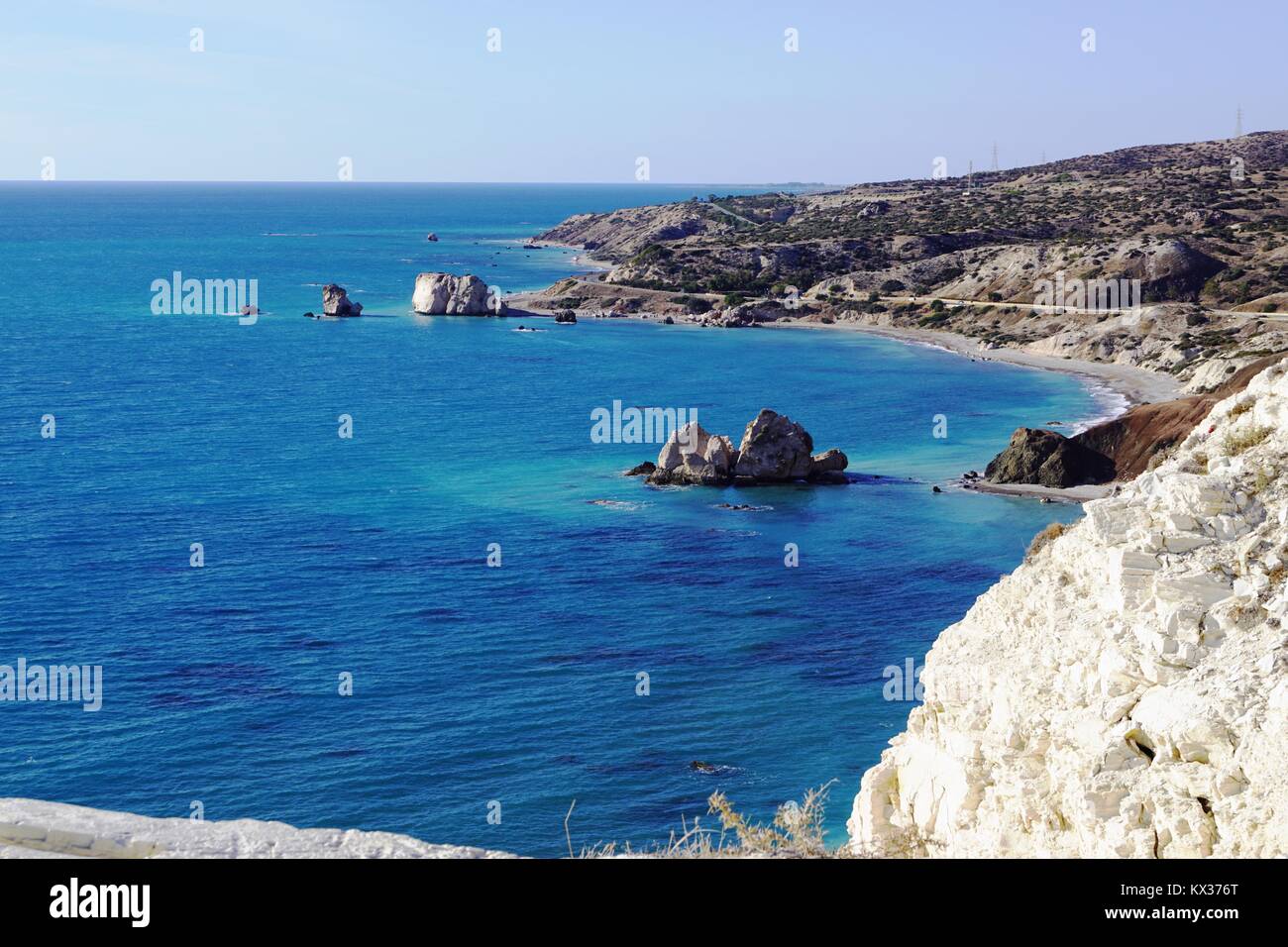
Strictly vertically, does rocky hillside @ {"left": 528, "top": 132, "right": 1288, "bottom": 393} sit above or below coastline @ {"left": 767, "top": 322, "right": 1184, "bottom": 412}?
above

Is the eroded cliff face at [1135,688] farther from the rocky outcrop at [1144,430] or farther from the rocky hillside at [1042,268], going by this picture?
the rocky hillside at [1042,268]

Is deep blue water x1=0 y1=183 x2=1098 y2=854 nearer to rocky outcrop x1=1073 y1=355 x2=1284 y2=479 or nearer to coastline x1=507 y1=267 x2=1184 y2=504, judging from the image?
coastline x1=507 y1=267 x2=1184 y2=504

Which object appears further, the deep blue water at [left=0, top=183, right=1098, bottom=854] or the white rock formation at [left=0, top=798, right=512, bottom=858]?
the deep blue water at [left=0, top=183, right=1098, bottom=854]

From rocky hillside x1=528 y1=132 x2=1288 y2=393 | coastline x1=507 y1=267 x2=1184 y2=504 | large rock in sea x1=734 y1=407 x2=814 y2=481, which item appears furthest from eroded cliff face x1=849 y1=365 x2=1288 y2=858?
rocky hillside x1=528 y1=132 x2=1288 y2=393

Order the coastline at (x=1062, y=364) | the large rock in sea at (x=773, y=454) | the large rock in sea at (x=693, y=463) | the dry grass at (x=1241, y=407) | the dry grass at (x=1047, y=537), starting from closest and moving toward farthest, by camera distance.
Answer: the dry grass at (x=1241, y=407), the dry grass at (x=1047, y=537), the large rock in sea at (x=693, y=463), the large rock in sea at (x=773, y=454), the coastline at (x=1062, y=364)

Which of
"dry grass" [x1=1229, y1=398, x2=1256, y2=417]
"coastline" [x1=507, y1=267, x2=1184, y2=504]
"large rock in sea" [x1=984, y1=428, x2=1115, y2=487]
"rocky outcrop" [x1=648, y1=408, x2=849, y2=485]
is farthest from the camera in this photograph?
"rocky outcrop" [x1=648, y1=408, x2=849, y2=485]

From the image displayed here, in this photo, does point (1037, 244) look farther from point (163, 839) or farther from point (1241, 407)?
point (163, 839)

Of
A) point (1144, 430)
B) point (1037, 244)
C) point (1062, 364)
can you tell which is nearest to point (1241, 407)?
point (1144, 430)

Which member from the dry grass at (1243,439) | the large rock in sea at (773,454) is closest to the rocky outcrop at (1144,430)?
the large rock in sea at (773,454)
